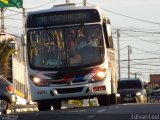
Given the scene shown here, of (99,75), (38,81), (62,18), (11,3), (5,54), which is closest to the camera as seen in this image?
(38,81)

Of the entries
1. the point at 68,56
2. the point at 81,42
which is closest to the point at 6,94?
the point at 68,56

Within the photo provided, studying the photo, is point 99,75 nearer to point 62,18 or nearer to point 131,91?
point 62,18

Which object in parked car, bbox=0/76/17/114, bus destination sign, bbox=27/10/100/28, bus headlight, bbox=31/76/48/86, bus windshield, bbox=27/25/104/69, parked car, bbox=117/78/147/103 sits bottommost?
parked car, bbox=117/78/147/103

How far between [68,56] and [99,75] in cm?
120

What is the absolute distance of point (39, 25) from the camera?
19.4m

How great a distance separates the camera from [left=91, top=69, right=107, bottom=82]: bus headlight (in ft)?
63.6

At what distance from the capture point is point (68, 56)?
1920cm

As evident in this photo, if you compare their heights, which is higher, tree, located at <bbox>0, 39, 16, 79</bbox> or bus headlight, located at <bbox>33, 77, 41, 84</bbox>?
bus headlight, located at <bbox>33, 77, 41, 84</bbox>

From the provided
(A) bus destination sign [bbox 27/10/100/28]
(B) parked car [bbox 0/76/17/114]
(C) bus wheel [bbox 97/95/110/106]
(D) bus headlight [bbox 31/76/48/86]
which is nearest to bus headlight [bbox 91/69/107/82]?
(C) bus wheel [bbox 97/95/110/106]

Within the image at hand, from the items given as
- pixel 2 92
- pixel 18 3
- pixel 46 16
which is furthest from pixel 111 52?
pixel 18 3

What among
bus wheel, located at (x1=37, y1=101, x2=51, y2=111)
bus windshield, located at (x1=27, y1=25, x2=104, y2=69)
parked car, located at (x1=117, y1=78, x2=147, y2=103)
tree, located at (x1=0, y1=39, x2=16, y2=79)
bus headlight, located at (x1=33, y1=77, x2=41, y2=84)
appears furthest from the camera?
tree, located at (x1=0, y1=39, x2=16, y2=79)

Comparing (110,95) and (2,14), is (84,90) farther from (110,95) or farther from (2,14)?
(2,14)

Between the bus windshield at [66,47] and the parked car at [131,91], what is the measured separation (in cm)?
1319

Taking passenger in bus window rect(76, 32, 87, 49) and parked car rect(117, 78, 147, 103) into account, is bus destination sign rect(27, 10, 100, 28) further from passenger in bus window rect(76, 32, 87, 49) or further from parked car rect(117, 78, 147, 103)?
parked car rect(117, 78, 147, 103)
